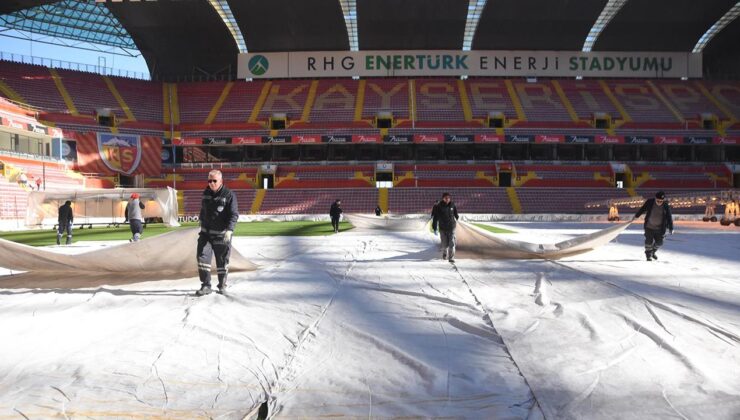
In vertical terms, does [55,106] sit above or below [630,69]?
below

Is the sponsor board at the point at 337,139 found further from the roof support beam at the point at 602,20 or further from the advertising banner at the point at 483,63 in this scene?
the roof support beam at the point at 602,20

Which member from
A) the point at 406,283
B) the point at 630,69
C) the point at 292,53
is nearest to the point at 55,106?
the point at 292,53

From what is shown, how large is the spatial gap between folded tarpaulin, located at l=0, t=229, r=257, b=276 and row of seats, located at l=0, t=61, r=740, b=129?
41461 millimetres

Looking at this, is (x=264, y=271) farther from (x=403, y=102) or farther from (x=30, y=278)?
(x=403, y=102)

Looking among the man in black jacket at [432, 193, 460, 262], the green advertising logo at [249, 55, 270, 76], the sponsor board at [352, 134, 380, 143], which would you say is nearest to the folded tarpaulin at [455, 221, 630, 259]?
the man in black jacket at [432, 193, 460, 262]

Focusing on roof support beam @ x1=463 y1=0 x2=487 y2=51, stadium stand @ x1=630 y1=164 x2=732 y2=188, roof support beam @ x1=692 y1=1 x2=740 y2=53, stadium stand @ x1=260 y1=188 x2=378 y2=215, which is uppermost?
roof support beam @ x1=463 y1=0 x2=487 y2=51

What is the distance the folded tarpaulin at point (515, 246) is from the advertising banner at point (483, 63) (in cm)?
4264

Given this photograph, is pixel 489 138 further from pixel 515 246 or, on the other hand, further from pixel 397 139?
pixel 515 246

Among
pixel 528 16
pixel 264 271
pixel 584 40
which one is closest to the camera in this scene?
pixel 264 271

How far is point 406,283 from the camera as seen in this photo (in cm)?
801

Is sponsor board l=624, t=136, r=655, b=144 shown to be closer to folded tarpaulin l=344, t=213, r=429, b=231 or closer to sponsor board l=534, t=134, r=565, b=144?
sponsor board l=534, t=134, r=565, b=144

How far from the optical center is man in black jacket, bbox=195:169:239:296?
713 centimetres

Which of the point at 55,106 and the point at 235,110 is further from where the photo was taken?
the point at 235,110

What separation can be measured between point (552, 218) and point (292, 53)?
33079mm
